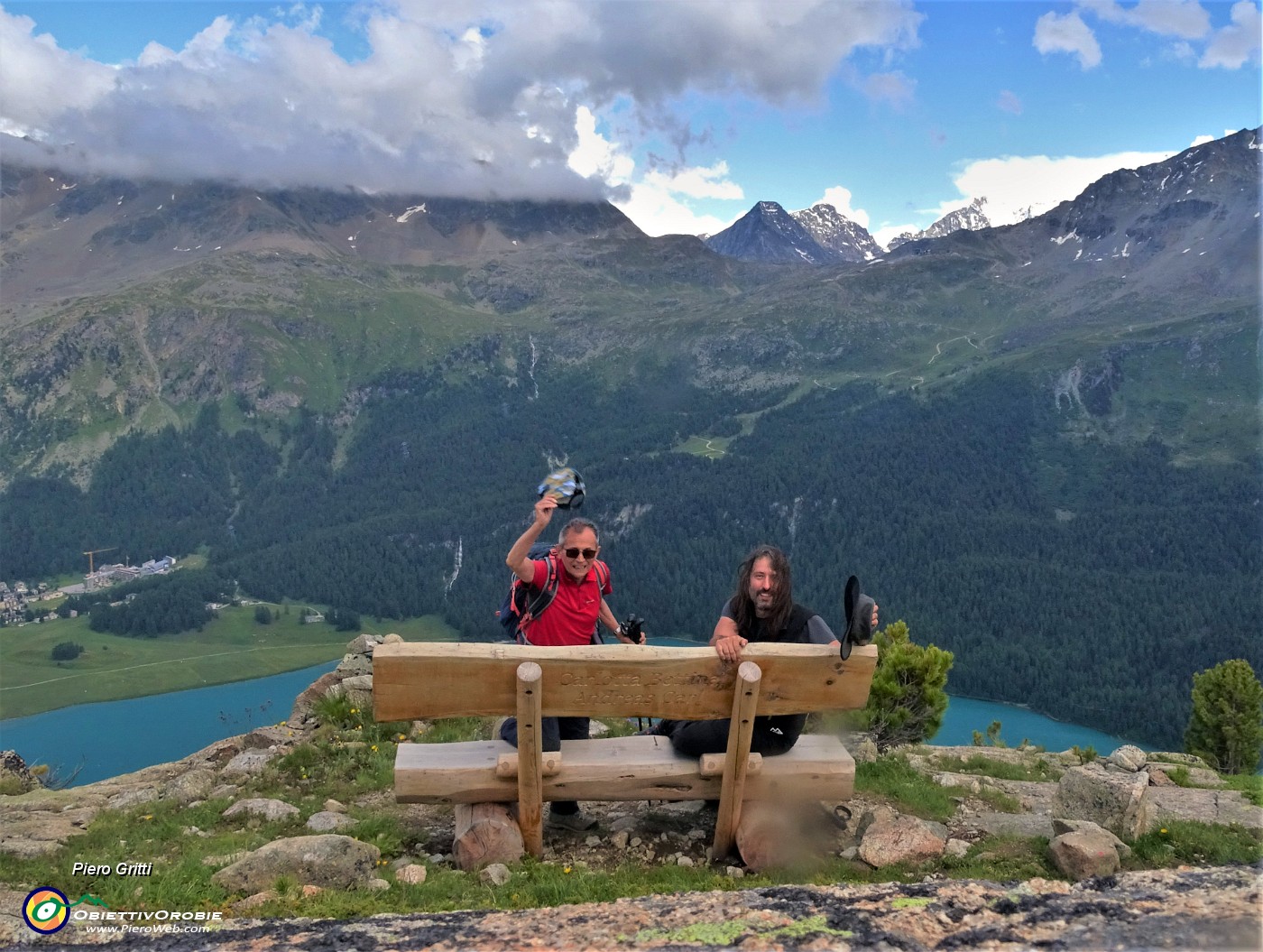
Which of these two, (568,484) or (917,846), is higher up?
(568,484)

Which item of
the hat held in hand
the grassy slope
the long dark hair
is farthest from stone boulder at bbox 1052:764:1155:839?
the grassy slope

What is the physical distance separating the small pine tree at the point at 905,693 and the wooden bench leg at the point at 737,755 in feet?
42.3

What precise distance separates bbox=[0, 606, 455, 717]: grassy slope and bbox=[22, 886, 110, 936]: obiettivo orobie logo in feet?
490

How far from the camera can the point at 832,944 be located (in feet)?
18.9

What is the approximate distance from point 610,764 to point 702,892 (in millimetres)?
1795

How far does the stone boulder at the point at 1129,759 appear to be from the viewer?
16328mm

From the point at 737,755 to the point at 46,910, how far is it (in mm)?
6279

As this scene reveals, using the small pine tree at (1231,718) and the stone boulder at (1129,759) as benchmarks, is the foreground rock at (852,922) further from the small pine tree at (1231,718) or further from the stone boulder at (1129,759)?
the small pine tree at (1231,718)

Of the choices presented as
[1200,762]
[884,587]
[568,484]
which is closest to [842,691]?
[568,484]

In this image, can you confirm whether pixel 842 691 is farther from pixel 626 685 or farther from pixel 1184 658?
pixel 1184 658

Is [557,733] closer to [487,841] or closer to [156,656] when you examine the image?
[487,841]

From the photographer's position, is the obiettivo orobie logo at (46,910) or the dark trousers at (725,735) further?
the dark trousers at (725,735)

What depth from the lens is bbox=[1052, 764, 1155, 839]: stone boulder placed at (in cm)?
950

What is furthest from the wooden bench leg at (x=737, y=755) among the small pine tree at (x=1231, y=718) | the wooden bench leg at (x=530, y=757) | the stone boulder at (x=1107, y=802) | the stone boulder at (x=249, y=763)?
the small pine tree at (x=1231, y=718)
